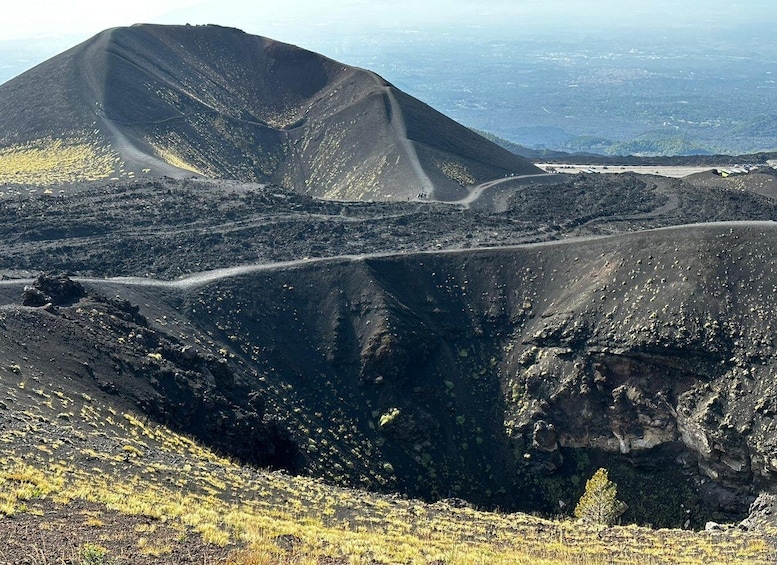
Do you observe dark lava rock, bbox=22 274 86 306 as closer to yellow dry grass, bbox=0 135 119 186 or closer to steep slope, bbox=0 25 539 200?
yellow dry grass, bbox=0 135 119 186

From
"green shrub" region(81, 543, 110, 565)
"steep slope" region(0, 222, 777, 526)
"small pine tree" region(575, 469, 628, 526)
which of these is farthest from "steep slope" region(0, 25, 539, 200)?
"green shrub" region(81, 543, 110, 565)

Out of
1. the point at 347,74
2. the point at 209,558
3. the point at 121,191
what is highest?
the point at 347,74

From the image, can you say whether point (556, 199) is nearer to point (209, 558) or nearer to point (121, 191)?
point (121, 191)

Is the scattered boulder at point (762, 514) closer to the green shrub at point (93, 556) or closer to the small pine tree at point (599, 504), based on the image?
the small pine tree at point (599, 504)

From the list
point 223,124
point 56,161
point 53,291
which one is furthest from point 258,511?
point 223,124

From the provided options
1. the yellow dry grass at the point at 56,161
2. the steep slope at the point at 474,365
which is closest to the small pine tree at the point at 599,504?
the steep slope at the point at 474,365

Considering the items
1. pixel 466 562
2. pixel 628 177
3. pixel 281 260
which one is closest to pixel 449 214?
pixel 281 260
